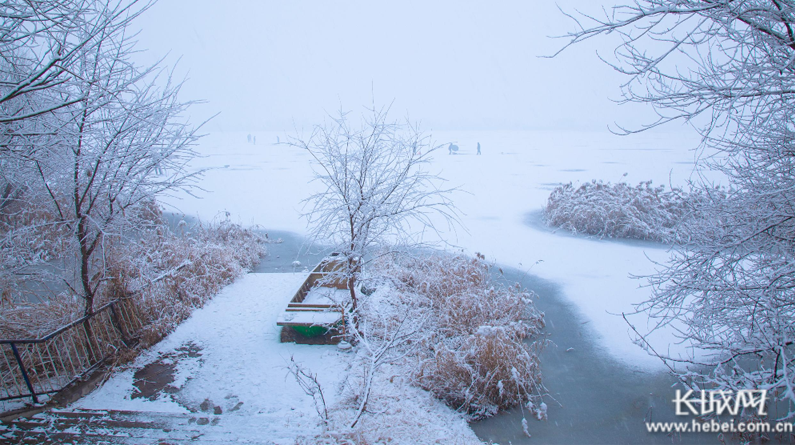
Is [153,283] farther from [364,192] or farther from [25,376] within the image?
[364,192]

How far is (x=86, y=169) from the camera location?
5.03 metres

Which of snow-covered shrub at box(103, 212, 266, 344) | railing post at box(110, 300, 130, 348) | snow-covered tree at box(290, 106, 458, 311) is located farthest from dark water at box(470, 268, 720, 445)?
snow-covered shrub at box(103, 212, 266, 344)

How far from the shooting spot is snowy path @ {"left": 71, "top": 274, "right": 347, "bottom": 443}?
4.44 metres

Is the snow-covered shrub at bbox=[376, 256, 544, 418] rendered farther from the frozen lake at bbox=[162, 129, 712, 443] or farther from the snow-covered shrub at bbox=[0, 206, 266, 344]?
the snow-covered shrub at bbox=[0, 206, 266, 344]

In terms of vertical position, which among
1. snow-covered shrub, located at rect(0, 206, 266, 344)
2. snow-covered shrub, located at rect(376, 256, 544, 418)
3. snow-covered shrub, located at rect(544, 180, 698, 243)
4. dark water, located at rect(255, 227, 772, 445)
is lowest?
dark water, located at rect(255, 227, 772, 445)

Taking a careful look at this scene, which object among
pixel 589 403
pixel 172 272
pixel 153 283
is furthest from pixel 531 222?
pixel 153 283

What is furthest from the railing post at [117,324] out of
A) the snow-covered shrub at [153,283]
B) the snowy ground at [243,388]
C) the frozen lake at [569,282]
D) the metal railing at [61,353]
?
the frozen lake at [569,282]

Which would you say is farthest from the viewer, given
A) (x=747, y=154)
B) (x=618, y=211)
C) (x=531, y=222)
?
(x=531, y=222)

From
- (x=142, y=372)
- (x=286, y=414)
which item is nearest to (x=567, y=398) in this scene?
(x=286, y=414)

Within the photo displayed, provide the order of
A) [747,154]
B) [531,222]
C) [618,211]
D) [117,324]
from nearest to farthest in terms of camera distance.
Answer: [747,154] → [117,324] → [618,211] → [531,222]

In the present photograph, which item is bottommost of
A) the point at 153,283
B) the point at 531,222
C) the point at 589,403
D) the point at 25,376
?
the point at 589,403

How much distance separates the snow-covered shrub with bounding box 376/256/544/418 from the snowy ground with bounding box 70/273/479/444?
0.35 meters

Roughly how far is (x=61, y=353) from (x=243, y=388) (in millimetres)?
2700

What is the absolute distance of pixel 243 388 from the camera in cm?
521
